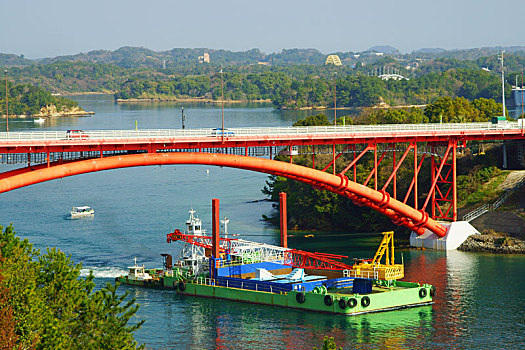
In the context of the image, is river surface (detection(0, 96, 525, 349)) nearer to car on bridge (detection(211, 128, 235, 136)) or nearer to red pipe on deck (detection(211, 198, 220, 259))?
red pipe on deck (detection(211, 198, 220, 259))

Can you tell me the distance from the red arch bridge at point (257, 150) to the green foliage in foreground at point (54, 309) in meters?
22.1

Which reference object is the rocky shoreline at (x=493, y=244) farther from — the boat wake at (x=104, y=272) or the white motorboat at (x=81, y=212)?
the white motorboat at (x=81, y=212)

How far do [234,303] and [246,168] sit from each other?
12.2 meters

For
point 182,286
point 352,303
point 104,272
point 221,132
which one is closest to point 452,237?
point 352,303

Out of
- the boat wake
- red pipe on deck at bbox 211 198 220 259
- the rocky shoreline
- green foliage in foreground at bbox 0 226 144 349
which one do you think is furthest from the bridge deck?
green foliage in foreground at bbox 0 226 144 349

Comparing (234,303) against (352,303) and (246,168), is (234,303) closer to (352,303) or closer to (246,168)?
(352,303)

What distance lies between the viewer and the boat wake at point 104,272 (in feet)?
279

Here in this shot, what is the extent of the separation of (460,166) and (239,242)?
34.4 m

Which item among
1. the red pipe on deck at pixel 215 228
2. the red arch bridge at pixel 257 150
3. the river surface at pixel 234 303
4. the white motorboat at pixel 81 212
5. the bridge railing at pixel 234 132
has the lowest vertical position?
the river surface at pixel 234 303

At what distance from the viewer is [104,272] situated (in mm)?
86438

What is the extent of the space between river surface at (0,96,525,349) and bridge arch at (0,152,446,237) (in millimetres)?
4069

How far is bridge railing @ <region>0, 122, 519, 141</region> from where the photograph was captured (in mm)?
76750

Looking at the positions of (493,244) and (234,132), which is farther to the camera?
(493,244)

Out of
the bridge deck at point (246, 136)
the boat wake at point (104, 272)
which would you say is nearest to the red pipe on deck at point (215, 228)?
the bridge deck at point (246, 136)
